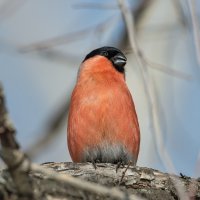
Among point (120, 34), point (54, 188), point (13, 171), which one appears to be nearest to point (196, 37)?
point (13, 171)

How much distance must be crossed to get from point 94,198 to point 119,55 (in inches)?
88.9

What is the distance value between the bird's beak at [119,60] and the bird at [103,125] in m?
0.54

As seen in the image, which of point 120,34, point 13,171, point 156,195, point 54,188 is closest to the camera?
point 13,171

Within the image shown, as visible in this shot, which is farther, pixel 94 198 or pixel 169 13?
pixel 169 13

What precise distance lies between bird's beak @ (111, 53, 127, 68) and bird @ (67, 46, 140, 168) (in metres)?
0.54

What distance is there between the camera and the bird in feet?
16.0

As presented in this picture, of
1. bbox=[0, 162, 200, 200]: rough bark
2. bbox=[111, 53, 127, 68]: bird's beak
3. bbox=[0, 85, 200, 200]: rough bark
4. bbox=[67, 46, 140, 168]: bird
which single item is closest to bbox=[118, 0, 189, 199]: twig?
bbox=[0, 85, 200, 200]: rough bark

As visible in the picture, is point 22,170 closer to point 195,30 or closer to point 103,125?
point 195,30

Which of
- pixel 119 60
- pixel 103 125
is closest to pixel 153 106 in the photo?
pixel 103 125

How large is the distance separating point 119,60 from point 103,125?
3.65 ft

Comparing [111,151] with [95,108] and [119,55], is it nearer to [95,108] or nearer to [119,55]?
[95,108]

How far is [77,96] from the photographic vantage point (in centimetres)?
514

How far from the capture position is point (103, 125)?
16.0 ft

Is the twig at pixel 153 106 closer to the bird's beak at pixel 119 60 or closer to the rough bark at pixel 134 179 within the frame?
the rough bark at pixel 134 179
